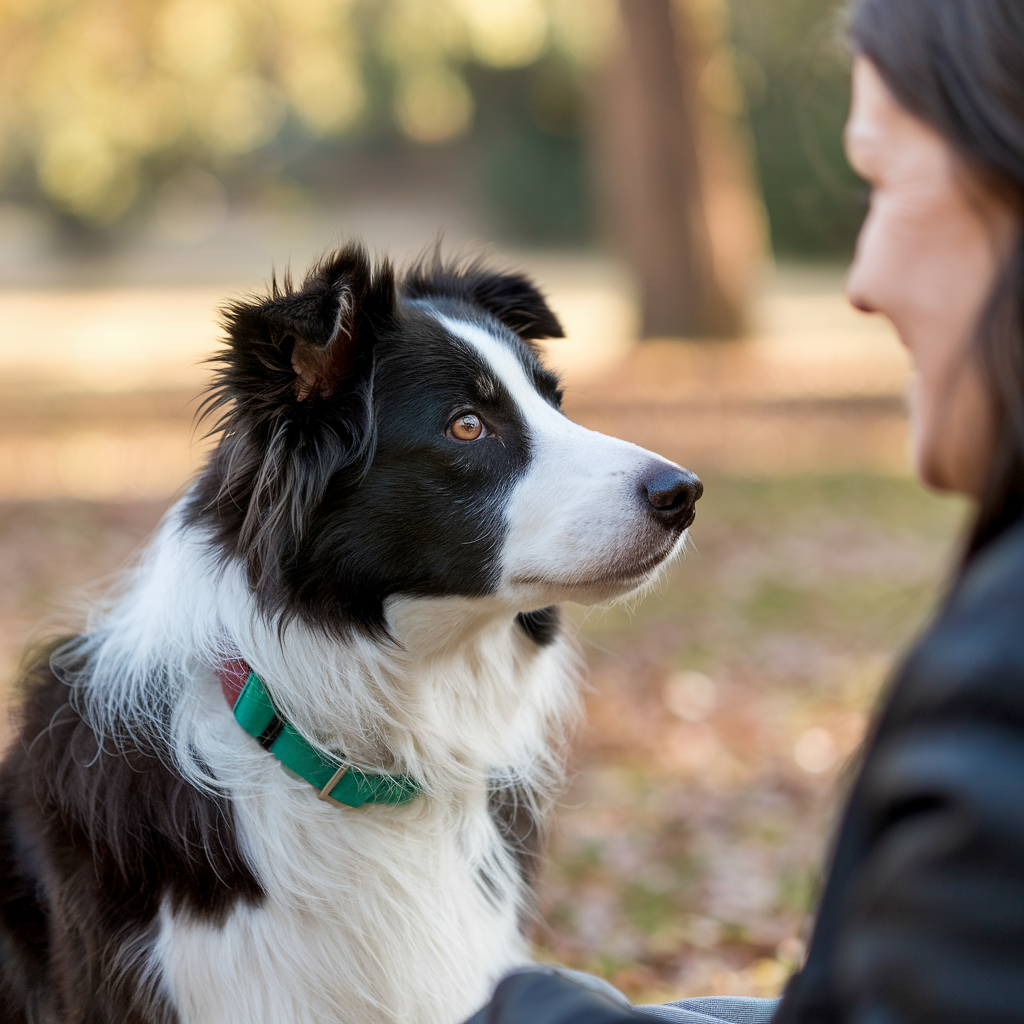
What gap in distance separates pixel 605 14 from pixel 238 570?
14232mm

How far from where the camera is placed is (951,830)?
0.98m

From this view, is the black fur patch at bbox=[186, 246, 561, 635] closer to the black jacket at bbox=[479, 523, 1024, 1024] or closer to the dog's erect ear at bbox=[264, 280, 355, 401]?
the dog's erect ear at bbox=[264, 280, 355, 401]

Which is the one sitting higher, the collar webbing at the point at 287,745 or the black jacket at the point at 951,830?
the black jacket at the point at 951,830

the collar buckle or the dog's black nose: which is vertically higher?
the dog's black nose

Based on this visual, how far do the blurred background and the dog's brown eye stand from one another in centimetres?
56

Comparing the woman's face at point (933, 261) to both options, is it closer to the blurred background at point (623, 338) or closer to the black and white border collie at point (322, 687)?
the blurred background at point (623, 338)

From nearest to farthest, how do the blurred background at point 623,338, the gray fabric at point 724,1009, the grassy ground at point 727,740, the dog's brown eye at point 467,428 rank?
the gray fabric at point 724,1009
the dog's brown eye at point 467,428
the grassy ground at point 727,740
the blurred background at point 623,338

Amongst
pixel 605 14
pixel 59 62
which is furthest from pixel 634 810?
pixel 59 62

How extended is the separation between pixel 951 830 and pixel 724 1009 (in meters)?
1.19

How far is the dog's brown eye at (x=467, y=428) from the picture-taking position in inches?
104

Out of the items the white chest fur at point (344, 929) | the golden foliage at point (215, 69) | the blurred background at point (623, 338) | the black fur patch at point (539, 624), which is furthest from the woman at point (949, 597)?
the golden foliage at point (215, 69)

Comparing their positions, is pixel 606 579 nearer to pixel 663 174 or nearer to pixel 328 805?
pixel 328 805

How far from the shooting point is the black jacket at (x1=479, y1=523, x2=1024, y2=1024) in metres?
0.96

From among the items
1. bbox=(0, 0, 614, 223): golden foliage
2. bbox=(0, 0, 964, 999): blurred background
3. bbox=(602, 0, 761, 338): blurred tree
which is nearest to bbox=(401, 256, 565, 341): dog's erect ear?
bbox=(0, 0, 964, 999): blurred background
